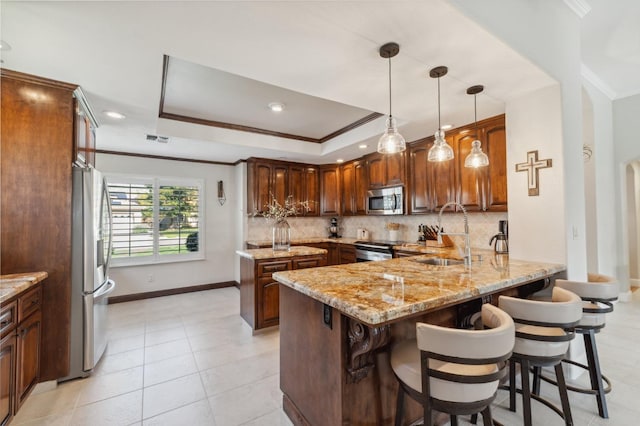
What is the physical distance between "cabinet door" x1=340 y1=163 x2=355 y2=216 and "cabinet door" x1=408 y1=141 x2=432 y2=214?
130cm

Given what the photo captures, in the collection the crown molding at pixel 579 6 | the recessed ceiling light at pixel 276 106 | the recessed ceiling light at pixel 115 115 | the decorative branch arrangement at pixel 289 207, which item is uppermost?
the crown molding at pixel 579 6

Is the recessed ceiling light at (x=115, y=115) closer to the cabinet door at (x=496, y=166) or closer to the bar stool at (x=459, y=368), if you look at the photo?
the bar stool at (x=459, y=368)

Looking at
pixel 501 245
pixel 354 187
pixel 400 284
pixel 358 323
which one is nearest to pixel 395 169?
pixel 354 187

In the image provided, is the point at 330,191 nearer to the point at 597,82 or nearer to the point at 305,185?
the point at 305,185

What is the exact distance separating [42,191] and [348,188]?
4.17m

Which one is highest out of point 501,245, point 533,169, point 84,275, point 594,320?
point 533,169

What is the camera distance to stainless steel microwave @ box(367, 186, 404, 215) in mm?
4250

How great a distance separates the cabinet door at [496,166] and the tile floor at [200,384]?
171 centimetres

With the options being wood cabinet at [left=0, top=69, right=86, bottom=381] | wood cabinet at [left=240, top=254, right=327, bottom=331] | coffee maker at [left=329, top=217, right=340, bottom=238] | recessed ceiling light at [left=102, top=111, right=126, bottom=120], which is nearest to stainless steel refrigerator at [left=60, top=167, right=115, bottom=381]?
wood cabinet at [left=0, top=69, right=86, bottom=381]

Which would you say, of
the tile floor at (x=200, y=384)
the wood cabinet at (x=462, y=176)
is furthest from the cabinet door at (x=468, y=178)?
the tile floor at (x=200, y=384)

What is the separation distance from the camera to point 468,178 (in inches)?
132

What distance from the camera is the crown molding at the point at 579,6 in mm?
2348

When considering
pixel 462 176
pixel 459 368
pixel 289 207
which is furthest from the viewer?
pixel 289 207

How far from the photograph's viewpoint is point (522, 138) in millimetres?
2506
